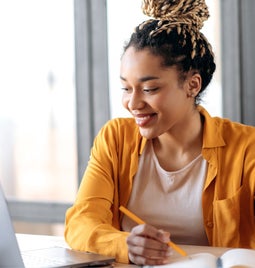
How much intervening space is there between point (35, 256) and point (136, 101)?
59 cm

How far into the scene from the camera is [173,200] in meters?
2.07

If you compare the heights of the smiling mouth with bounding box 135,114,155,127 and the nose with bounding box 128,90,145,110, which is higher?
the nose with bounding box 128,90,145,110

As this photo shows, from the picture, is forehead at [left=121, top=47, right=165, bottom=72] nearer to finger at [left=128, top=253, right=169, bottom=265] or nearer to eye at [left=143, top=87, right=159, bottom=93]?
eye at [left=143, top=87, right=159, bottom=93]

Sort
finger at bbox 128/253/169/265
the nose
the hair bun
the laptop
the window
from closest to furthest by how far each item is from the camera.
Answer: the laptop < finger at bbox 128/253/169/265 < the nose < the hair bun < the window

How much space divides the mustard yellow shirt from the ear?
107mm

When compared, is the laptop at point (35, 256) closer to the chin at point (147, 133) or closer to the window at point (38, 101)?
the chin at point (147, 133)

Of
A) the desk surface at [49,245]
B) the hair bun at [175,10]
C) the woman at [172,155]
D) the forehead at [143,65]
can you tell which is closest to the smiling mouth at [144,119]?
the woman at [172,155]

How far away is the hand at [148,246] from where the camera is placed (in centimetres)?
158

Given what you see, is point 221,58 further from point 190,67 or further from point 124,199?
point 124,199

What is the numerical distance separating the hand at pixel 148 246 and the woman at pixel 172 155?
27 centimetres

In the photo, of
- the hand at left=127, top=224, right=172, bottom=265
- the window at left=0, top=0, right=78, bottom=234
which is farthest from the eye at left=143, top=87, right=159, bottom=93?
the window at left=0, top=0, right=78, bottom=234

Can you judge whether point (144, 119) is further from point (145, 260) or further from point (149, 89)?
point (145, 260)

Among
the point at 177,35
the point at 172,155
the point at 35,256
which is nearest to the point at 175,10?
the point at 177,35

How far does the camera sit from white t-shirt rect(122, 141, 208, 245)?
2053mm
